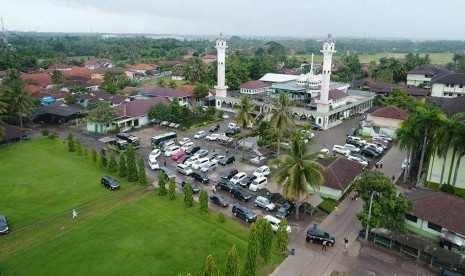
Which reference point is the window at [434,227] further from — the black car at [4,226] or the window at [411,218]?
the black car at [4,226]

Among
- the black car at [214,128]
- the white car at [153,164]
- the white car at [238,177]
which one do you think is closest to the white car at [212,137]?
the black car at [214,128]

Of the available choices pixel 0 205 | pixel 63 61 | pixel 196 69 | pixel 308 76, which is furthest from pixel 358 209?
pixel 63 61

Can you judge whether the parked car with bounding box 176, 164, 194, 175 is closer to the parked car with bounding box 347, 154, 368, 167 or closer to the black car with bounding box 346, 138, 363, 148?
the parked car with bounding box 347, 154, 368, 167

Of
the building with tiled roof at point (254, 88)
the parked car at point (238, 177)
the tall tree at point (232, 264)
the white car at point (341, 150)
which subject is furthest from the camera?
the building with tiled roof at point (254, 88)

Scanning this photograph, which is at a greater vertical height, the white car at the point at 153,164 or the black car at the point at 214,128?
the black car at the point at 214,128

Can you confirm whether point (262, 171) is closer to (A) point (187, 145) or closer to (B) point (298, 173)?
(B) point (298, 173)

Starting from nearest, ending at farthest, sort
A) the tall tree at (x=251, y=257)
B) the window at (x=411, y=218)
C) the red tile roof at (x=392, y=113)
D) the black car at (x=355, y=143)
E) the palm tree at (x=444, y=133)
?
the tall tree at (x=251, y=257), the window at (x=411, y=218), the palm tree at (x=444, y=133), the black car at (x=355, y=143), the red tile roof at (x=392, y=113)
